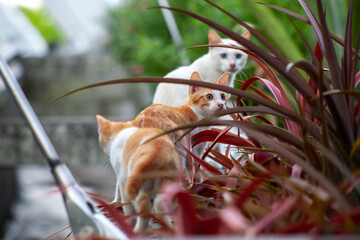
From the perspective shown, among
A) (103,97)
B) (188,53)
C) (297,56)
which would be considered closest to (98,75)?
(103,97)

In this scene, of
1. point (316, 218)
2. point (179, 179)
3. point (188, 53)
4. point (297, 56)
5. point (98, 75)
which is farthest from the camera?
point (98, 75)

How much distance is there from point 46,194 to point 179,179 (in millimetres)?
114

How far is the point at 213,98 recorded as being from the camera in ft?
2.02

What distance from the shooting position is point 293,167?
47 centimetres

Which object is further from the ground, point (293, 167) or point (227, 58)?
point (227, 58)

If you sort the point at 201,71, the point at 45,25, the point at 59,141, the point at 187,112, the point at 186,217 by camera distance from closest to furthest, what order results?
the point at 186,217 < the point at 187,112 < the point at 201,71 < the point at 59,141 < the point at 45,25

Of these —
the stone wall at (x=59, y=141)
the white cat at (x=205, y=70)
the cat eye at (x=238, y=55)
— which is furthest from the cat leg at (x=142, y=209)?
the stone wall at (x=59, y=141)

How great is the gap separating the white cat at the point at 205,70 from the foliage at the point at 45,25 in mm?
7962

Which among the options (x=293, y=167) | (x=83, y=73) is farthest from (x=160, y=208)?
(x=83, y=73)

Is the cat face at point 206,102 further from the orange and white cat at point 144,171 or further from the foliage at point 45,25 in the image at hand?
the foliage at point 45,25

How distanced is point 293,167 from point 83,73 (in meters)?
6.58

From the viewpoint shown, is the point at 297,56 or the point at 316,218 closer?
the point at 316,218

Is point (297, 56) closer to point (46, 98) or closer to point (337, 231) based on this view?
point (337, 231)

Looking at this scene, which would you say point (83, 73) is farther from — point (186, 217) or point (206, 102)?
point (186, 217)
